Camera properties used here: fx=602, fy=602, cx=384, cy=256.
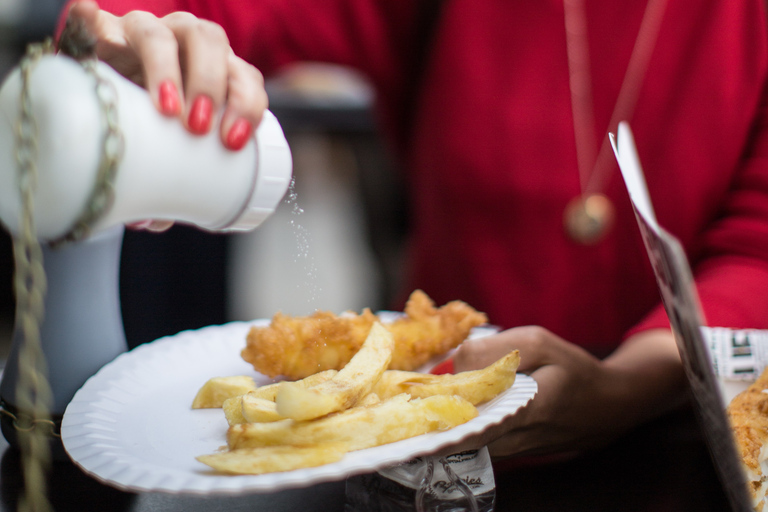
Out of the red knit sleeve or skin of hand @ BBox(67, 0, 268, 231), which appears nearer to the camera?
skin of hand @ BBox(67, 0, 268, 231)

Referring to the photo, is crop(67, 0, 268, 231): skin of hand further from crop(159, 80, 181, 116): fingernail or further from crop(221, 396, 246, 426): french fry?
crop(221, 396, 246, 426): french fry

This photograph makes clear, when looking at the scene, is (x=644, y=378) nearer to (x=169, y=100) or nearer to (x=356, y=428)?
(x=356, y=428)

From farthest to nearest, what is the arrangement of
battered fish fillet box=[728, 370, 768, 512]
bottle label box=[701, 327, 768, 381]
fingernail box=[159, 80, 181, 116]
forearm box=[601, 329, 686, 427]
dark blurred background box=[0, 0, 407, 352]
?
dark blurred background box=[0, 0, 407, 352]
forearm box=[601, 329, 686, 427]
bottle label box=[701, 327, 768, 381]
battered fish fillet box=[728, 370, 768, 512]
fingernail box=[159, 80, 181, 116]

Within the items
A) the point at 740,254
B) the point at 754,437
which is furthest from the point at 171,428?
the point at 740,254

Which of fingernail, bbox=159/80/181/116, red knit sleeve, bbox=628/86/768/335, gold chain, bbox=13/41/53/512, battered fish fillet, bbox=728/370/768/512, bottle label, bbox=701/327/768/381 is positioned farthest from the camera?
red knit sleeve, bbox=628/86/768/335

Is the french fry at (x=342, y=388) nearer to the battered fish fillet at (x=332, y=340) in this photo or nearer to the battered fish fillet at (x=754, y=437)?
the battered fish fillet at (x=332, y=340)

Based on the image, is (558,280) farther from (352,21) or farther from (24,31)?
(24,31)

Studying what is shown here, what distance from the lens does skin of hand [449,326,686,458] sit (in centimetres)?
62

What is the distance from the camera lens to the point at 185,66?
0.47 m

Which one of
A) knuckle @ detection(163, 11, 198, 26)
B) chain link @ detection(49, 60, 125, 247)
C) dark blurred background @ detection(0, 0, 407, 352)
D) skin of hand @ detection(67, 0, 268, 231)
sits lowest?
dark blurred background @ detection(0, 0, 407, 352)

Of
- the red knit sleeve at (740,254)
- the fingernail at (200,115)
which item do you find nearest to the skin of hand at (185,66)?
the fingernail at (200,115)

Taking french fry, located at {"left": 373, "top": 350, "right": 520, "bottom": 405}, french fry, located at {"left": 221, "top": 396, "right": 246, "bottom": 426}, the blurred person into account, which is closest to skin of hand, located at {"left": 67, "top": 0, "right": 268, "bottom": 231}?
french fry, located at {"left": 221, "top": 396, "right": 246, "bottom": 426}

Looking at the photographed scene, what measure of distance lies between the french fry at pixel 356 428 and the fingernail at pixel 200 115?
23 centimetres

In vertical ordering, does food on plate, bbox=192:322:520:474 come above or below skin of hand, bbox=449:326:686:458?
above
